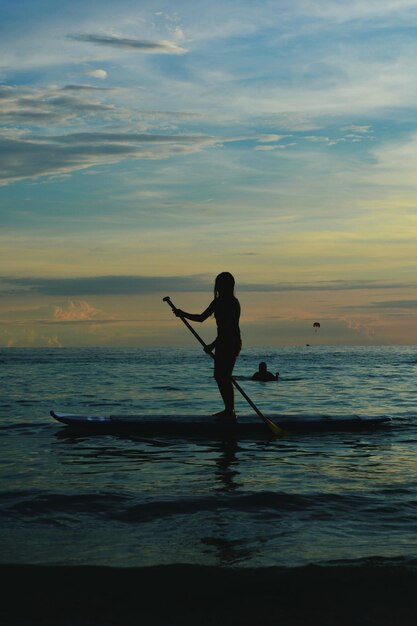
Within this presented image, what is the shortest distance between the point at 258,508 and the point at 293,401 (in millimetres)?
11930

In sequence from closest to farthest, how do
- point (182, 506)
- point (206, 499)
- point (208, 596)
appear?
point (208, 596) < point (182, 506) < point (206, 499)

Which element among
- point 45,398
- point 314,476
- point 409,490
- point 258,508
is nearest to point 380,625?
point 258,508

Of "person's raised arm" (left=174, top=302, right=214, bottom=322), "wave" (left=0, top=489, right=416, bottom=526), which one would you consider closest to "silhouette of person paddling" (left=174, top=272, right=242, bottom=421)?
"person's raised arm" (left=174, top=302, right=214, bottom=322)

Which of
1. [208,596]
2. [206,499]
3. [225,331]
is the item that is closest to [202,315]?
[225,331]

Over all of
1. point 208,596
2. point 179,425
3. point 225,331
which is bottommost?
point 179,425

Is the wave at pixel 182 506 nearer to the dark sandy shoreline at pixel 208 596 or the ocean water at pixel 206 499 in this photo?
the ocean water at pixel 206 499

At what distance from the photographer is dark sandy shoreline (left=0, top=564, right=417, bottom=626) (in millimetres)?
3781

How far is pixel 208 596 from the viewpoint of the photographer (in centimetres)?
410

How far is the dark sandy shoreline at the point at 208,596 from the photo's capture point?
3.78 metres

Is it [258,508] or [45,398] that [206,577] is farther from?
[45,398]

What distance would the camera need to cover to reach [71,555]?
475cm

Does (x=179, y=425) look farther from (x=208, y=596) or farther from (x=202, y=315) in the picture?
(x=208, y=596)

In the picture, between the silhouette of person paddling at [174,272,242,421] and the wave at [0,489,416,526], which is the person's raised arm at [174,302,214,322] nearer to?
the silhouette of person paddling at [174,272,242,421]

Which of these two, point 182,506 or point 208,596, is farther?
point 182,506
